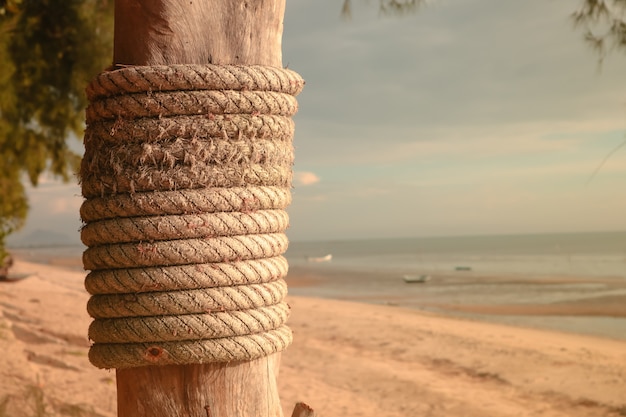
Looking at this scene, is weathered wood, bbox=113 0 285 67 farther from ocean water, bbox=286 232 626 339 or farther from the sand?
ocean water, bbox=286 232 626 339

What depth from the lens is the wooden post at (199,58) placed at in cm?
148

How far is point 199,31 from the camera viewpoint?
5.00 feet

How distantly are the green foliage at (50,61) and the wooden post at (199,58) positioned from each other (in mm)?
5478

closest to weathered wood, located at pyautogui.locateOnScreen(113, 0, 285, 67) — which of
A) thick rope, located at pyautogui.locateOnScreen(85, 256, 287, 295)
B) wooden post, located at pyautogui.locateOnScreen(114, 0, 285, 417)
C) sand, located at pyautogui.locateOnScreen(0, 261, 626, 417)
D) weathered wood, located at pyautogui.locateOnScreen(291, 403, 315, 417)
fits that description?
wooden post, located at pyautogui.locateOnScreen(114, 0, 285, 417)

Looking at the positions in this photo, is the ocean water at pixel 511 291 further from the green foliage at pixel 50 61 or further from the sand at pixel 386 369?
the green foliage at pixel 50 61

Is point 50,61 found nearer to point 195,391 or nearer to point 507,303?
point 195,391

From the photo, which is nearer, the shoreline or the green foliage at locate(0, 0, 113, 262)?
the green foliage at locate(0, 0, 113, 262)

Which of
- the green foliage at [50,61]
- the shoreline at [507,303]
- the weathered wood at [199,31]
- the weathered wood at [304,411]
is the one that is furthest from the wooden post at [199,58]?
the shoreline at [507,303]

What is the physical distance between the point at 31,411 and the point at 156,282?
234 cm

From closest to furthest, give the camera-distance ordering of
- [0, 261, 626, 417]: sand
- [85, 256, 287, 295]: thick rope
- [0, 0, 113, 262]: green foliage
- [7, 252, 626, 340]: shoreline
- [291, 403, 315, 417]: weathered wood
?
[85, 256, 287, 295]: thick rope → [291, 403, 315, 417]: weathered wood → [0, 261, 626, 417]: sand → [0, 0, 113, 262]: green foliage → [7, 252, 626, 340]: shoreline

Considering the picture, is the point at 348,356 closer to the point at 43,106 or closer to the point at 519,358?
the point at 519,358

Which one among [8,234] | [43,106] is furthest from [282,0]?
[8,234]

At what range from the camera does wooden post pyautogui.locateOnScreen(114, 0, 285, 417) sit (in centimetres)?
148

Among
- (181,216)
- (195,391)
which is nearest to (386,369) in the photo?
(195,391)
